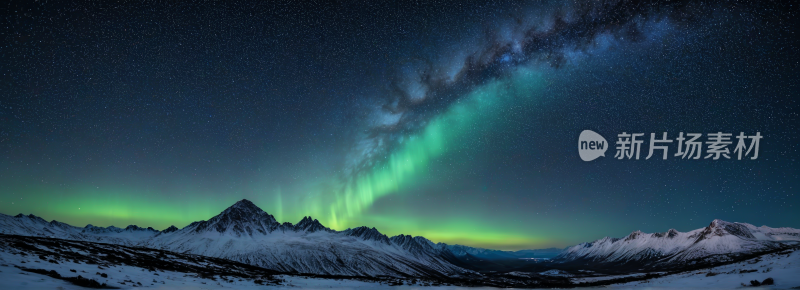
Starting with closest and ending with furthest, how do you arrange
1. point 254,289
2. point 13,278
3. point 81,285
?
point 13,278 < point 81,285 < point 254,289

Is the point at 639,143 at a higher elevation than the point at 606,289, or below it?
higher

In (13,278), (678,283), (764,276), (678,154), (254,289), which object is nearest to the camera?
(13,278)

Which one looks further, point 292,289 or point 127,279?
point 292,289

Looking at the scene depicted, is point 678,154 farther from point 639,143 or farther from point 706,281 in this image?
point 706,281

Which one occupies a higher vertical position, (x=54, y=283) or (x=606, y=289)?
(x=54, y=283)

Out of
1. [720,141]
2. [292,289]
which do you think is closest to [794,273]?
[720,141]

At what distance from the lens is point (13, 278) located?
2611 cm

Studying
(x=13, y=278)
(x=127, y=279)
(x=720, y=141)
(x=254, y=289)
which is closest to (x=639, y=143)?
(x=720, y=141)

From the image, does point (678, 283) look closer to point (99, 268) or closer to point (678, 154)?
point (678, 154)

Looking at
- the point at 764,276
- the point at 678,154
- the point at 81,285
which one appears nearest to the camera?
the point at 81,285

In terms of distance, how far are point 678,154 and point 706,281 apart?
1935 centimetres

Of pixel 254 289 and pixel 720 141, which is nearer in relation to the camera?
pixel 254 289

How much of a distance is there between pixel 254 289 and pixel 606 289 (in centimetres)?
5341

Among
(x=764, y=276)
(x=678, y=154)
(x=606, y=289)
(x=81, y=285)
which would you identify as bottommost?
(x=606, y=289)
